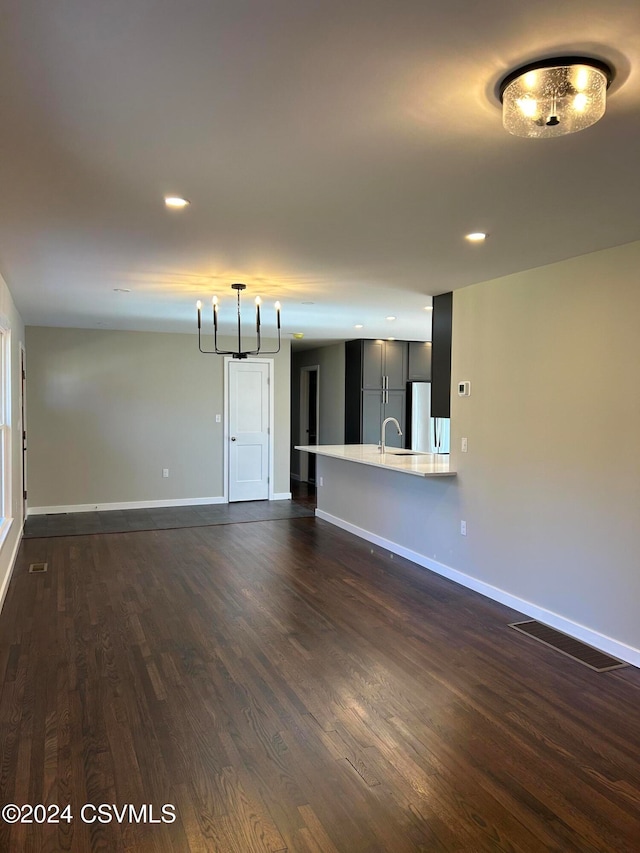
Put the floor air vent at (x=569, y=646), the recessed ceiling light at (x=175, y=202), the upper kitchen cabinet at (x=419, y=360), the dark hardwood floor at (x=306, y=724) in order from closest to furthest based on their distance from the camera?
the dark hardwood floor at (x=306, y=724)
the recessed ceiling light at (x=175, y=202)
the floor air vent at (x=569, y=646)
the upper kitchen cabinet at (x=419, y=360)

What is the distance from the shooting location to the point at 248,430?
28.3ft

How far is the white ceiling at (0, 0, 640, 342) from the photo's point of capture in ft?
4.66

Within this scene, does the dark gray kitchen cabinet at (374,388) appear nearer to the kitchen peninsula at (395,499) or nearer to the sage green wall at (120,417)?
the kitchen peninsula at (395,499)

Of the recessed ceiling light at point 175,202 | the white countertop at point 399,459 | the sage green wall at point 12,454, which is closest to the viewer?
the recessed ceiling light at point 175,202

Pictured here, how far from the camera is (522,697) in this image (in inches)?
114

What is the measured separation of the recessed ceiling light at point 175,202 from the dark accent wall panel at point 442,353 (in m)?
2.79

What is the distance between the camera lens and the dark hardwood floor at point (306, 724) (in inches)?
78.5

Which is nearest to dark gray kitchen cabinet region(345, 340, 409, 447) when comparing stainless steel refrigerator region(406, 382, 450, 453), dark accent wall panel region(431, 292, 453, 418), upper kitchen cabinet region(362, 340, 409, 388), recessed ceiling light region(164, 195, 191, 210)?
upper kitchen cabinet region(362, 340, 409, 388)

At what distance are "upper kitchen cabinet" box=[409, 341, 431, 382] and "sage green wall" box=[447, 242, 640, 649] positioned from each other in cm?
412

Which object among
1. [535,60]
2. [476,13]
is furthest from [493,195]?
[476,13]

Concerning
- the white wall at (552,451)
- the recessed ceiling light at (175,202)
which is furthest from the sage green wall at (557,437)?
the recessed ceiling light at (175,202)

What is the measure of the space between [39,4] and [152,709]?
9.00 ft

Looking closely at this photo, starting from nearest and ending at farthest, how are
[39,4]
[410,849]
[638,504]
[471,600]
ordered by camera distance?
1. [39,4]
2. [410,849]
3. [638,504]
4. [471,600]

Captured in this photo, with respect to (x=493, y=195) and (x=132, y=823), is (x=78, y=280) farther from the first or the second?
(x=132, y=823)
